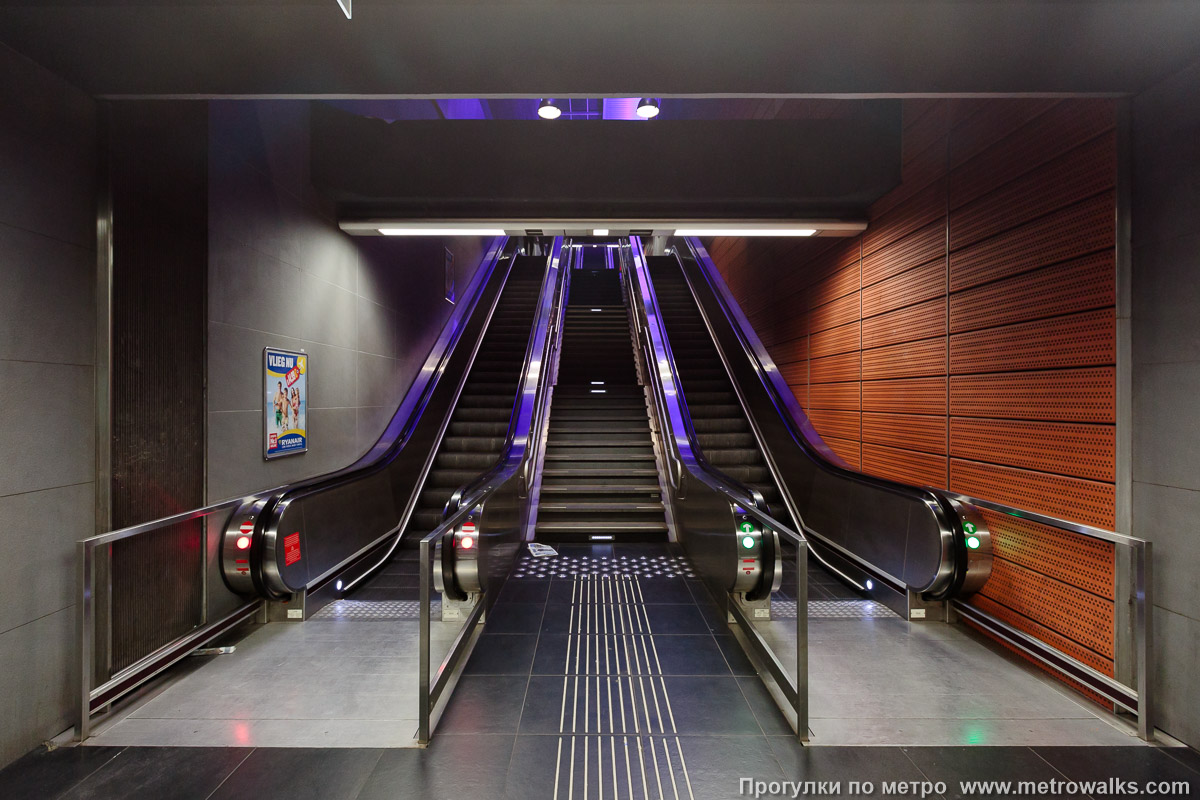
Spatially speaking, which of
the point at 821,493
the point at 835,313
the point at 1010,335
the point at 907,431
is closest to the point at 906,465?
the point at 907,431

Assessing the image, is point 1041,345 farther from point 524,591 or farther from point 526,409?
point 526,409

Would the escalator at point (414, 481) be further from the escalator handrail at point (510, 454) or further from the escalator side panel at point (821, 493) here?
the escalator side panel at point (821, 493)

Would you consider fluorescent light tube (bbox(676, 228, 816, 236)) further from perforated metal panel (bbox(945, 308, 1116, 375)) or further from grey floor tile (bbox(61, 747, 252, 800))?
grey floor tile (bbox(61, 747, 252, 800))

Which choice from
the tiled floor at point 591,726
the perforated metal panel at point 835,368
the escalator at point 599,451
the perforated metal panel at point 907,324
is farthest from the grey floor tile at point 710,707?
the perforated metal panel at point 835,368

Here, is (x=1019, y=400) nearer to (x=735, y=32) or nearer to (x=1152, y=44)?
(x=1152, y=44)

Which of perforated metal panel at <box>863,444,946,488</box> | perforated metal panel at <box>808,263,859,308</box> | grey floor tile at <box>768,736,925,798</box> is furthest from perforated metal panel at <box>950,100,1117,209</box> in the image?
grey floor tile at <box>768,736,925,798</box>

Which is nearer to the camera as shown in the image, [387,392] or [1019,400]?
[1019,400]

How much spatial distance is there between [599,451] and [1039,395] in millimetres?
4271

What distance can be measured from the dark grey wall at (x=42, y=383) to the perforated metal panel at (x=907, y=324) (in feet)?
16.9

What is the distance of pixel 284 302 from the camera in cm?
432

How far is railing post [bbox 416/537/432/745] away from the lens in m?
2.33

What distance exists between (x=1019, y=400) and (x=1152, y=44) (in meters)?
1.81

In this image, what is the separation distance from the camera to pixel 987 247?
11.7 ft

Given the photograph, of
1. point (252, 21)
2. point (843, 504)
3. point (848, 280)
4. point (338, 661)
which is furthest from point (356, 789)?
point (848, 280)
